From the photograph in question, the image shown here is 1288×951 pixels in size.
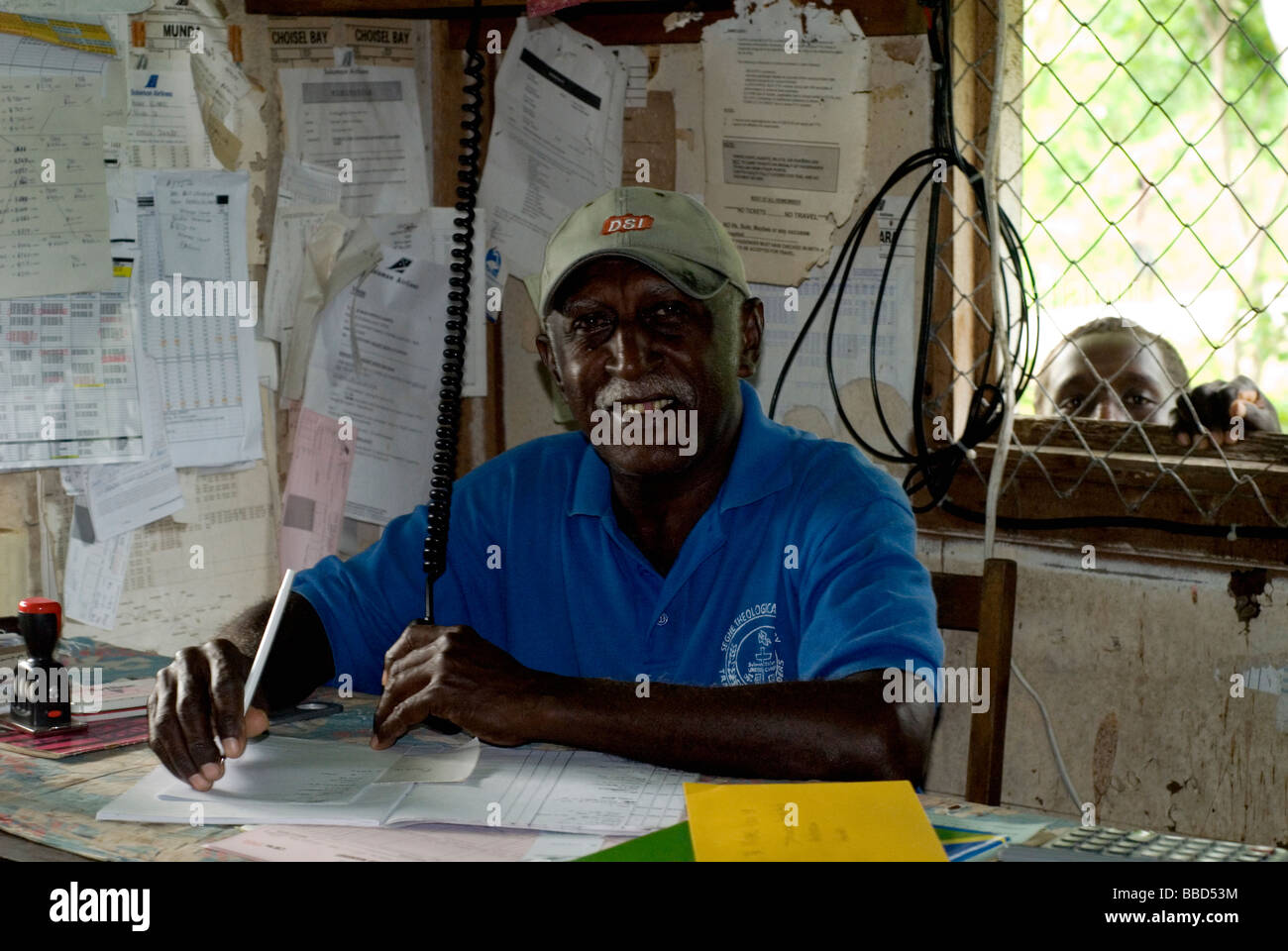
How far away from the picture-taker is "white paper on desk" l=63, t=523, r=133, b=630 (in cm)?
223

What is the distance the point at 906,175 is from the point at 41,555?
1.64m

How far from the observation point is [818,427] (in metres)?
2.56

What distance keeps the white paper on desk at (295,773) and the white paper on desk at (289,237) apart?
1132 millimetres

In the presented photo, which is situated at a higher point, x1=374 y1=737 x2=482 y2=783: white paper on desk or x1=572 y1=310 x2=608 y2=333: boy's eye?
x1=572 y1=310 x2=608 y2=333: boy's eye

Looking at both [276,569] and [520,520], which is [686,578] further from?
[276,569]

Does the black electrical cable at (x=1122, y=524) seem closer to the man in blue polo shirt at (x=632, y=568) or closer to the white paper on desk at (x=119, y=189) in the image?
the man in blue polo shirt at (x=632, y=568)

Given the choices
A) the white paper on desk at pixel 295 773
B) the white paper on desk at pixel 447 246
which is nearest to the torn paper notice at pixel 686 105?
the white paper on desk at pixel 447 246

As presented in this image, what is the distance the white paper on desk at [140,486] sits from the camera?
223cm

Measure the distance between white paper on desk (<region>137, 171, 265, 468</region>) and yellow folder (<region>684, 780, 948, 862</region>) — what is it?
1.39 meters

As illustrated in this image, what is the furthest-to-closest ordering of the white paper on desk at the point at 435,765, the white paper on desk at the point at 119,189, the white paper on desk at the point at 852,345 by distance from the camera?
the white paper on desk at the point at 852,345 < the white paper on desk at the point at 119,189 < the white paper on desk at the point at 435,765

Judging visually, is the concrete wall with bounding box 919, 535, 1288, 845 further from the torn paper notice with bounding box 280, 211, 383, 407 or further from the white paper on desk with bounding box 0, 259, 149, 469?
the white paper on desk with bounding box 0, 259, 149, 469

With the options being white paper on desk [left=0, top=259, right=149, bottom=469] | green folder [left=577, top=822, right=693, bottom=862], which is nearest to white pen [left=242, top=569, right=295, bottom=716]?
green folder [left=577, top=822, right=693, bottom=862]

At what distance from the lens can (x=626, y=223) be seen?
179cm
